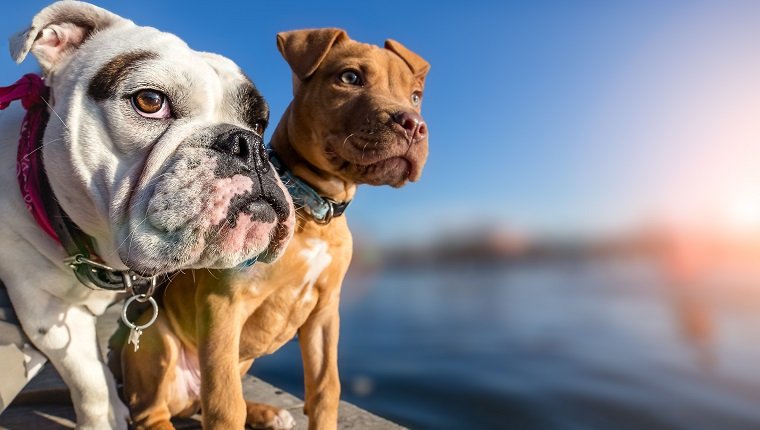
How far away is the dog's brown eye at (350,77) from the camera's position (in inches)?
124

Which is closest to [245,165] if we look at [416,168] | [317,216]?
[317,216]

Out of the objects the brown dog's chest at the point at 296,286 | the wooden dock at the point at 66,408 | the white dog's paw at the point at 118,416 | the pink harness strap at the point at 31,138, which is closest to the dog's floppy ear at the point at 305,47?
the brown dog's chest at the point at 296,286

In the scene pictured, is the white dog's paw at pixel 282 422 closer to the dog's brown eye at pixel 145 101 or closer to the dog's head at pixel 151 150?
the dog's head at pixel 151 150

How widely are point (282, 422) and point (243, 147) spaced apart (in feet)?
5.75

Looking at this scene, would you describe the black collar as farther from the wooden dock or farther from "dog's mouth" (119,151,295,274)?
the wooden dock

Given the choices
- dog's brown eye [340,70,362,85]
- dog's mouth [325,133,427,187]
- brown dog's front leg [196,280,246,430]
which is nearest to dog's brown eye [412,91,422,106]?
dog's brown eye [340,70,362,85]

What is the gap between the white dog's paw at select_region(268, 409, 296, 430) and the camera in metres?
3.49

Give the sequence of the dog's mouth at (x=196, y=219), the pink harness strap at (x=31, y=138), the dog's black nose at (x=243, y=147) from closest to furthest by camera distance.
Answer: the dog's mouth at (x=196, y=219)
the dog's black nose at (x=243, y=147)
the pink harness strap at (x=31, y=138)

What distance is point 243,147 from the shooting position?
2391 mm

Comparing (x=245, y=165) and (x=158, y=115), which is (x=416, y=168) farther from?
(x=158, y=115)

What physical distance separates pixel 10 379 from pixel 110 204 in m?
1.08

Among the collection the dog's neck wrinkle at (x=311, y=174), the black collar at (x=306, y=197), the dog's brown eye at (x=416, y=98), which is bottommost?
the black collar at (x=306, y=197)

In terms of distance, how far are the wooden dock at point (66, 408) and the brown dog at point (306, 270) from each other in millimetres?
234

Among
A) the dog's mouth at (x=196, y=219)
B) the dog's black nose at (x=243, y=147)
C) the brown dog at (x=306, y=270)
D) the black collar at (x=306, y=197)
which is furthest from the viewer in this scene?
the black collar at (x=306, y=197)
